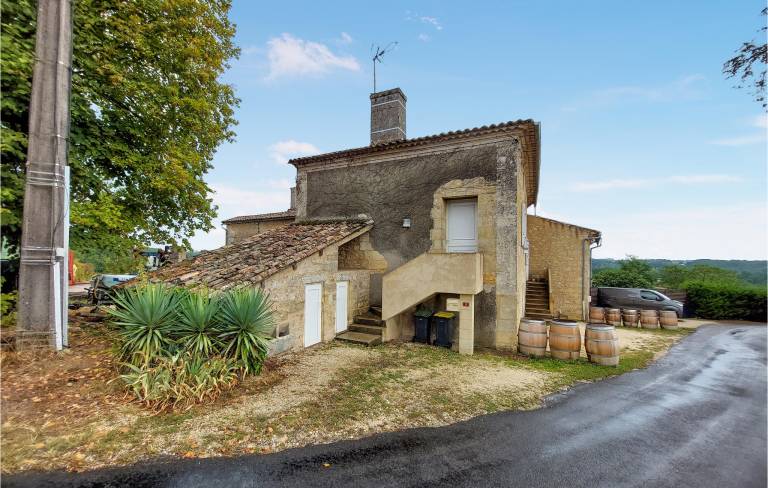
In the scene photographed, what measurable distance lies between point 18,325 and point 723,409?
12614mm

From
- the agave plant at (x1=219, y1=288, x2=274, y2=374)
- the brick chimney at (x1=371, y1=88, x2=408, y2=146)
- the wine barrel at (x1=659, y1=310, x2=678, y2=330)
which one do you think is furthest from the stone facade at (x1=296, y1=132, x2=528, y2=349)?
the wine barrel at (x1=659, y1=310, x2=678, y2=330)

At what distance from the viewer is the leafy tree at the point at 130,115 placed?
17.7 feet

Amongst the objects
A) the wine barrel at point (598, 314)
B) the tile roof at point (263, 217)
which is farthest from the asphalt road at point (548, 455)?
the tile roof at point (263, 217)

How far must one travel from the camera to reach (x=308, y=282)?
826cm

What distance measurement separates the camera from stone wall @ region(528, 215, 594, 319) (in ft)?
46.9

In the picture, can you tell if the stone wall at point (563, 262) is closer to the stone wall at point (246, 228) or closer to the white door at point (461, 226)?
the white door at point (461, 226)

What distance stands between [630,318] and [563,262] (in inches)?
140

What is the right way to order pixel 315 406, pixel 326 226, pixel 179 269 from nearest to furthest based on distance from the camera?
pixel 315 406
pixel 179 269
pixel 326 226

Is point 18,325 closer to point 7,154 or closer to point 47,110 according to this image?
point 7,154

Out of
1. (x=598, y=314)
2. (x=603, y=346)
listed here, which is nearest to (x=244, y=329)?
(x=603, y=346)

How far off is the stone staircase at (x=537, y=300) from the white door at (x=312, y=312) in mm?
8785

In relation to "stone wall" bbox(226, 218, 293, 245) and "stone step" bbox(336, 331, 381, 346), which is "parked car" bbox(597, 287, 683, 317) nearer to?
"stone step" bbox(336, 331, 381, 346)

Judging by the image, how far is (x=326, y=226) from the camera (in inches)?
419

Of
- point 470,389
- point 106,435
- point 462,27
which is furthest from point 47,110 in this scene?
point 462,27
